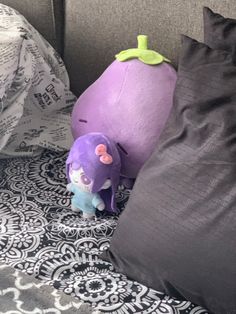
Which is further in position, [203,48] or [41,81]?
[41,81]

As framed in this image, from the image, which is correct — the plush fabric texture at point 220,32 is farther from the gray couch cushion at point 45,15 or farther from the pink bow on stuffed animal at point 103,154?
the gray couch cushion at point 45,15

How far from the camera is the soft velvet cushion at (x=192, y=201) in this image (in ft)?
2.82

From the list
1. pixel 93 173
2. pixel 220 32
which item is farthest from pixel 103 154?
pixel 220 32

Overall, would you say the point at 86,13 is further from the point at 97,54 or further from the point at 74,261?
the point at 74,261

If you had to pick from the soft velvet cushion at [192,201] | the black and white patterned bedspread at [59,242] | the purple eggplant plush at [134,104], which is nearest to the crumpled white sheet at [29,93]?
the black and white patterned bedspread at [59,242]

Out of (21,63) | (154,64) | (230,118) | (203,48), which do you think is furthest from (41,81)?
(230,118)

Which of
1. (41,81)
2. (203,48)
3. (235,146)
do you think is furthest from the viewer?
(41,81)

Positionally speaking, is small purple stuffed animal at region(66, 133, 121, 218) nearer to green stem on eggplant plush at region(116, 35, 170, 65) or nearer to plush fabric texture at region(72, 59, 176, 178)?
plush fabric texture at region(72, 59, 176, 178)

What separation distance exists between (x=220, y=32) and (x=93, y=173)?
A: 39 centimetres

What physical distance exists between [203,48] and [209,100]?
0.13 metres

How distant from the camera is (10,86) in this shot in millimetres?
1254

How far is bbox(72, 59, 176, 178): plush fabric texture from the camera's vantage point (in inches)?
45.4

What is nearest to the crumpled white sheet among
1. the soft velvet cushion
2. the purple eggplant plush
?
the purple eggplant plush

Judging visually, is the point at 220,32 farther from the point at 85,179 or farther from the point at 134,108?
the point at 85,179
